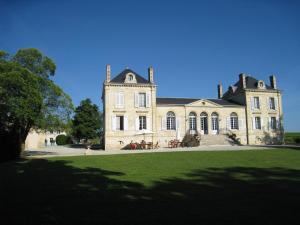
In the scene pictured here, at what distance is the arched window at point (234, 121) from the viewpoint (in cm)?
3244

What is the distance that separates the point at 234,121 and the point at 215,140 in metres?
4.61

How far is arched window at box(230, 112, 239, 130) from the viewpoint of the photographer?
3244 centimetres

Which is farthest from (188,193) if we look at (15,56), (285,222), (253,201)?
(15,56)

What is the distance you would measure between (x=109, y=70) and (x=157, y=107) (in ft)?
22.2

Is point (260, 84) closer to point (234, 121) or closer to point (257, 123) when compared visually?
point (257, 123)

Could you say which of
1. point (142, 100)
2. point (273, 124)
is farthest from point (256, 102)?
point (142, 100)

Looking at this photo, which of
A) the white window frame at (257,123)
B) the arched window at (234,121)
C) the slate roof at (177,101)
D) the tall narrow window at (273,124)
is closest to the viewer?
the slate roof at (177,101)

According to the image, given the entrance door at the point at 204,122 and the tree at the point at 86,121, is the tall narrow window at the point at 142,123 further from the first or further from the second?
the tree at the point at 86,121

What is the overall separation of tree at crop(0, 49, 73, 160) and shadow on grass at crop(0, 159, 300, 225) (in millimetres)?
10714

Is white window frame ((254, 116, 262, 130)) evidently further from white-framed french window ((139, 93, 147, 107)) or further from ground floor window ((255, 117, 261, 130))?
white-framed french window ((139, 93, 147, 107))

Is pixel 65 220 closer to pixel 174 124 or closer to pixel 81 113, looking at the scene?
pixel 174 124

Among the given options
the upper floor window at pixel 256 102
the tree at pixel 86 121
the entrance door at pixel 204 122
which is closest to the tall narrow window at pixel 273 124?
the upper floor window at pixel 256 102

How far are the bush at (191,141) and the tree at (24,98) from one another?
13.4 meters

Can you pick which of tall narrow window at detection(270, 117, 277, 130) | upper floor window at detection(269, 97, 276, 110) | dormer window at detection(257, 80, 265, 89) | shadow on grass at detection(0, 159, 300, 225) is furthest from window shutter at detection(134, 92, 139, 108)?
shadow on grass at detection(0, 159, 300, 225)
